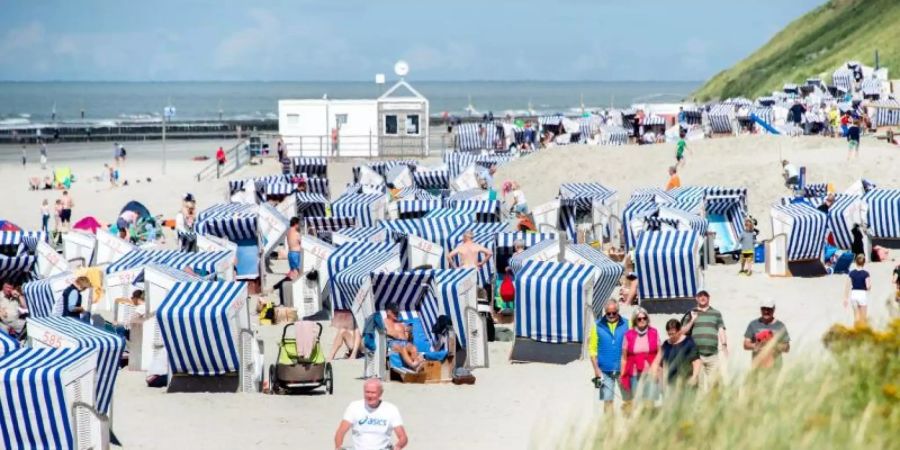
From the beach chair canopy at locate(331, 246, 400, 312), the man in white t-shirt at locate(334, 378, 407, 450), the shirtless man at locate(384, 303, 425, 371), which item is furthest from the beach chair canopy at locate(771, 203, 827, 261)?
the man in white t-shirt at locate(334, 378, 407, 450)

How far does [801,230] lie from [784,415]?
13.9 meters

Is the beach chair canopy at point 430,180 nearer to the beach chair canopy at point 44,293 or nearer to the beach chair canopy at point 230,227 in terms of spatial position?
the beach chair canopy at point 230,227

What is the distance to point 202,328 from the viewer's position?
13828 millimetres

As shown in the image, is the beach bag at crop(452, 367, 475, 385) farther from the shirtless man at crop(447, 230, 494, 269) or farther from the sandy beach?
the shirtless man at crop(447, 230, 494, 269)

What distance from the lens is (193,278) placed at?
54.5 feet

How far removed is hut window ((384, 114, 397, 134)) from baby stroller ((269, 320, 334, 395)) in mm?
30000

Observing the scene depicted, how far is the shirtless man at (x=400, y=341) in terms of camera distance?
1462 centimetres

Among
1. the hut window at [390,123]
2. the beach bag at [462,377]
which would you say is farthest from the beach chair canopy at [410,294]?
the hut window at [390,123]

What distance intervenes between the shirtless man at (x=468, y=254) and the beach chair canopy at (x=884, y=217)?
24.6ft

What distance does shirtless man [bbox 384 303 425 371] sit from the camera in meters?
14.6

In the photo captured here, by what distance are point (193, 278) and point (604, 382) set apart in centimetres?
626

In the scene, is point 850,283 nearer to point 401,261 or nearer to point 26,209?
point 401,261

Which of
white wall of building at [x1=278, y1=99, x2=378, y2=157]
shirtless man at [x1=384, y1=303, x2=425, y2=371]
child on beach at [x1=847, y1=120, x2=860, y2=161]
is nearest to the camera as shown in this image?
shirtless man at [x1=384, y1=303, x2=425, y2=371]

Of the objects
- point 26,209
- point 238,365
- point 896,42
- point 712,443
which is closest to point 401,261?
point 238,365
